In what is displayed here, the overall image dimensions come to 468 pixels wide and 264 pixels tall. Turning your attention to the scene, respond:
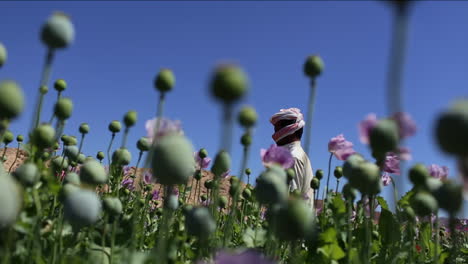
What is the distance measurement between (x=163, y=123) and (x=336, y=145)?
147cm

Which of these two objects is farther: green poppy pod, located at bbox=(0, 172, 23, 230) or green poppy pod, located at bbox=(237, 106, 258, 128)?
green poppy pod, located at bbox=(237, 106, 258, 128)

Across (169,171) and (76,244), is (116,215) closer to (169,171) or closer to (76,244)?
(76,244)

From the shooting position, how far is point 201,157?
11.2 ft

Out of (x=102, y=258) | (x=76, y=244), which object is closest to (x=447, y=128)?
(x=102, y=258)

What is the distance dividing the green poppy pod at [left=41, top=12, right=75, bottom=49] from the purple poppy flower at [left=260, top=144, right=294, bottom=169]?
0.92 m

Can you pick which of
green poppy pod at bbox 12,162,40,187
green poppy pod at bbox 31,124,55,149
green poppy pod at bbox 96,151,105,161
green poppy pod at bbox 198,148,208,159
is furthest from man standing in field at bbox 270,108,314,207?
green poppy pod at bbox 12,162,40,187

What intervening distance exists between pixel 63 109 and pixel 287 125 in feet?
11.7

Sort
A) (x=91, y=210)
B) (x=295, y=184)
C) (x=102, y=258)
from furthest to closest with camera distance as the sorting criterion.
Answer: (x=295, y=184) < (x=102, y=258) < (x=91, y=210)

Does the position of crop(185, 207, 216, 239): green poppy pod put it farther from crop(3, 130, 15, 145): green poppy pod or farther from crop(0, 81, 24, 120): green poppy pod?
crop(3, 130, 15, 145): green poppy pod

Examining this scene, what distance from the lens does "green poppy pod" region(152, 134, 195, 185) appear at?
41.4 inches

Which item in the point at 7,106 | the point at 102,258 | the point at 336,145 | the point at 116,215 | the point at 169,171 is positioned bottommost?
the point at 102,258

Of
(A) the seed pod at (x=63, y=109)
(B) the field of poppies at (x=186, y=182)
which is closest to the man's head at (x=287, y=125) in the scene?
(B) the field of poppies at (x=186, y=182)

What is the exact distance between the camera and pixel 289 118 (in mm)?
5129

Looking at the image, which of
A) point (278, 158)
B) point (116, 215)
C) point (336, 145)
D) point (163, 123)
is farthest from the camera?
point (336, 145)
